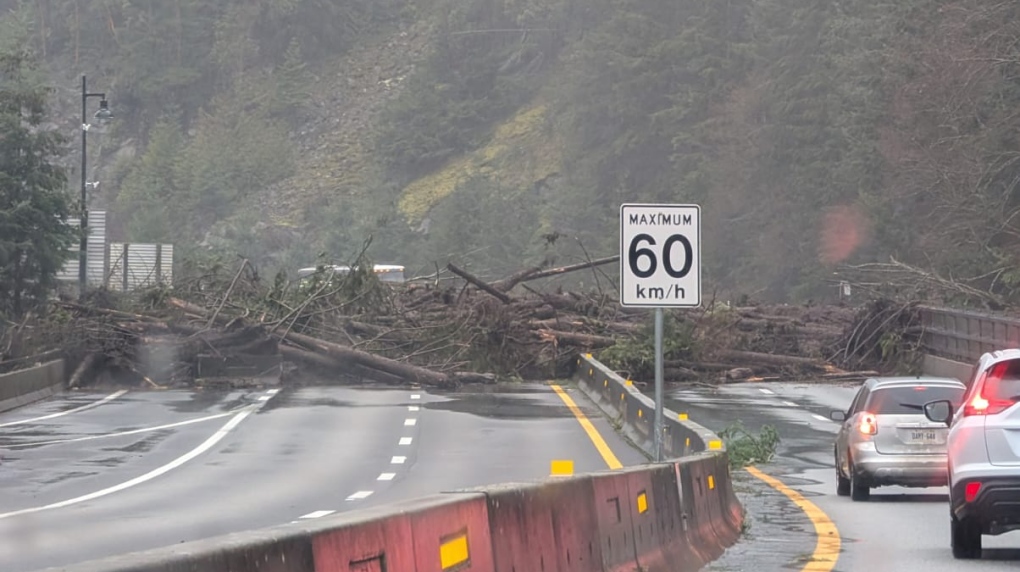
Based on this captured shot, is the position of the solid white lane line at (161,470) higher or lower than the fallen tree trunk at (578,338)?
lower

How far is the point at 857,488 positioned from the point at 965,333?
18.0 meters

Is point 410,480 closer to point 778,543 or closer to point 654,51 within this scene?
point 778,543

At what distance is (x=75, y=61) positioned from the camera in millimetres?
177500

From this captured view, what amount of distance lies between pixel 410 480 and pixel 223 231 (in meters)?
120

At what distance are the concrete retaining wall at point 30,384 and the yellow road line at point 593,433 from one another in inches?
404

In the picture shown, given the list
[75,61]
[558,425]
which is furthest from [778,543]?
[75,61]

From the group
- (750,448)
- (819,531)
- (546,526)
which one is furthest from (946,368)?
(546,526)

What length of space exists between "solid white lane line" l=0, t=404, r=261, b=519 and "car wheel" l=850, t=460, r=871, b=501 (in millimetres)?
8235

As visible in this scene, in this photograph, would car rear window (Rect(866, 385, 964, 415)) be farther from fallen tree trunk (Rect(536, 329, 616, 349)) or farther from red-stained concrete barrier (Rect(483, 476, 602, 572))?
fallen tree trunk (Rect(536, 329, 616, 349))

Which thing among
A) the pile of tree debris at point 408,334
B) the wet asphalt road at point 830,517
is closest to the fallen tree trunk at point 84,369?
the pile of tree debris at point 408,334

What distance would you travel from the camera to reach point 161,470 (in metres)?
21.3

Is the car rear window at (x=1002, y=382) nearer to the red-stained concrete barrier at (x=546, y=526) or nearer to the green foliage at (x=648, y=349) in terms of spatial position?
the red-stained concrete barrier at (x=546, y=526)

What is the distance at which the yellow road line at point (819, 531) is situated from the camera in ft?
40.7

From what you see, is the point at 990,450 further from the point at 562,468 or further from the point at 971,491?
the point at 562,468
